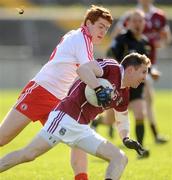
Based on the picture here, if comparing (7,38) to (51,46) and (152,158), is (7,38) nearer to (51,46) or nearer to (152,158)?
(51,46)

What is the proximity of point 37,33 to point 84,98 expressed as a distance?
79.4 ft

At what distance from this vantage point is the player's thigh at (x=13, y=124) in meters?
8.95

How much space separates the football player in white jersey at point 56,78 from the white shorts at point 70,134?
682 millimetres

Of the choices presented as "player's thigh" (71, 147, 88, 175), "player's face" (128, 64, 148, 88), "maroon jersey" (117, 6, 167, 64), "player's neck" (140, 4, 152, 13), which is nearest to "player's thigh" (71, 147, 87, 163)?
"player's thigh" (71, 147, 88, 175)

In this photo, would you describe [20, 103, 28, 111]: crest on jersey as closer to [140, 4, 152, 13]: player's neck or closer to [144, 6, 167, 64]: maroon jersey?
[144, 6, 167, 64]: maroon jersey

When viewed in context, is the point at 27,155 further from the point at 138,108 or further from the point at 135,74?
the point at 138,108

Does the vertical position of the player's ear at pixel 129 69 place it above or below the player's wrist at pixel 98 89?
above

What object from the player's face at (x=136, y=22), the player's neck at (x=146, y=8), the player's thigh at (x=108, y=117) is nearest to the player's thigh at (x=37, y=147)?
the player's face at (x=136, y=22)

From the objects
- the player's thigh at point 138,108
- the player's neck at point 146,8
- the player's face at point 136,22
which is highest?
the player's face at point 136,22

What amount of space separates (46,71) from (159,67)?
2069cm

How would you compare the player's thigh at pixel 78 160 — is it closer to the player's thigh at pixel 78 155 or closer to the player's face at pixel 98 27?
the player's thigh at pixel 78 155

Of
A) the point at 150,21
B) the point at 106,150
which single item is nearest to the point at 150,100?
the point at 150,21

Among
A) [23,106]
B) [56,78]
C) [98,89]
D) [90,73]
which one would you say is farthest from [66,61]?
[98,89]

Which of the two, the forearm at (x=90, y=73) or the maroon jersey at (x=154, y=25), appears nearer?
the forearm at (x=90, y=73)
